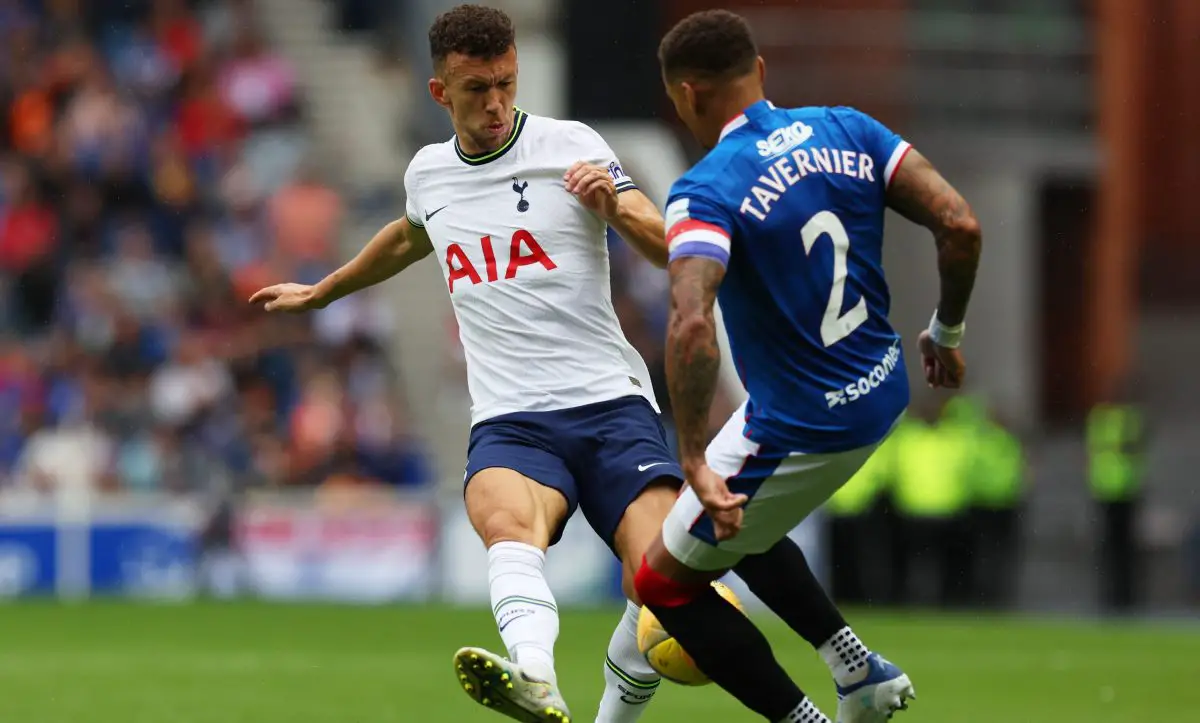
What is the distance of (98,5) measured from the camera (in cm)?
2289

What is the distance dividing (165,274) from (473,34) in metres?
14.8

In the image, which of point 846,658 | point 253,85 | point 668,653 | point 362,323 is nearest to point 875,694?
point 846,658

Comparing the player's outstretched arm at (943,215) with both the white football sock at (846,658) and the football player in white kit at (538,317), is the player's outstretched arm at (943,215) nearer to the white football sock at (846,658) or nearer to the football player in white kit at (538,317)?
the football player in white kit at (538,317)

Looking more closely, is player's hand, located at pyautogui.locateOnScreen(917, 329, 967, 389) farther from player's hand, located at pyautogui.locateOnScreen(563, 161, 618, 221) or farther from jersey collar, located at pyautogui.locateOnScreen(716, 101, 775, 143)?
player's hand, located at pyautogui.locateOnScreen(563, 161, 618, 221)

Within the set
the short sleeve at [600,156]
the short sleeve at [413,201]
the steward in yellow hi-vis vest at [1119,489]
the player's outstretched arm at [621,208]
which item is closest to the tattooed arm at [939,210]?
the player's outstretched arm at [621,208]

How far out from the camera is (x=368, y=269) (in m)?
7.57

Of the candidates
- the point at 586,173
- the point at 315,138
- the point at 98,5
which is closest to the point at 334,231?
the point at 315,138

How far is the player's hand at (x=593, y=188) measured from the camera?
6754mm

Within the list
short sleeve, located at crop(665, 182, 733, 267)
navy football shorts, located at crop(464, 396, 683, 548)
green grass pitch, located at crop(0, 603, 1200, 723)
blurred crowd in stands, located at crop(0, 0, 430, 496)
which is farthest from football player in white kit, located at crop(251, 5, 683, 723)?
blurred crowd in stands, located at crop(0, 0, 430, 496)

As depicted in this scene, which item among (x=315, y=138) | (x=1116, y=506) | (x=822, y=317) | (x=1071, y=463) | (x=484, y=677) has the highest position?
(x=822, y=317)

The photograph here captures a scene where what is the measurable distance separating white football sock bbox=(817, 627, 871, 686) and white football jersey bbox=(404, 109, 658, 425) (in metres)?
1.09

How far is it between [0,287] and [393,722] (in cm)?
1294

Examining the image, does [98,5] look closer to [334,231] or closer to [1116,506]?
[334,231]

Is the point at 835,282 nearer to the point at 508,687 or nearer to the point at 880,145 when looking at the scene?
the point at 880,145
